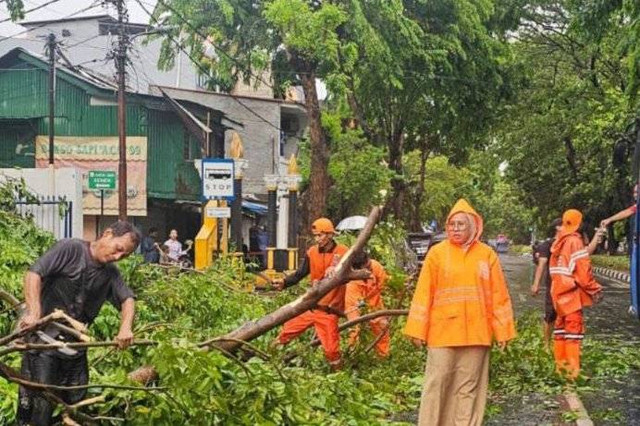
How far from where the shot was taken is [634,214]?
11.6 m

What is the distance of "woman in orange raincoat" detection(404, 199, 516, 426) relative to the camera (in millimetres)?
6418

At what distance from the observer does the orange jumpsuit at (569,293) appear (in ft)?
30.0

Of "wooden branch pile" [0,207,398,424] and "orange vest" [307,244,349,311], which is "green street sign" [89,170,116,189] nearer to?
"orange vest" [307,244,349,311]

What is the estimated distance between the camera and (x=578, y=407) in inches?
311

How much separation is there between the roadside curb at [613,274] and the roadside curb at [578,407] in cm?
2244

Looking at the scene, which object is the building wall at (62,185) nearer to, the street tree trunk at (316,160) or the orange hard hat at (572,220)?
the street tree trunk at (316,160)

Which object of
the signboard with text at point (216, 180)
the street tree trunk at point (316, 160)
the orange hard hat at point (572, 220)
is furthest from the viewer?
the street tree trunk at point (316, 160)

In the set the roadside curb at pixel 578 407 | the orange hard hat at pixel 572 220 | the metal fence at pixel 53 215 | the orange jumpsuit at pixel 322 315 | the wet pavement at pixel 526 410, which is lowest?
the wet pavement at pixel 526 410

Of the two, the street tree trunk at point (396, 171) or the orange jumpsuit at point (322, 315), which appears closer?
the orange jumpsuit at point (322, 315)

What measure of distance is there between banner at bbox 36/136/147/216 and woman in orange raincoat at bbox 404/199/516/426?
22.1 m

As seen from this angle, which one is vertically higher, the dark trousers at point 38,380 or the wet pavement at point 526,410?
the dark trousers at point 38,380

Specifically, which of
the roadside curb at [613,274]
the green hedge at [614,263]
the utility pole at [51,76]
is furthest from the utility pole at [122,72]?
the green hedge at [614,263]

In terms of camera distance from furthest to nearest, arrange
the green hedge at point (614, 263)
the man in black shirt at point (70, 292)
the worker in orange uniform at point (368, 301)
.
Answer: the green hedge at point (614, 263)
the worker in orange uniform at point (368, 301)
the man in black shirt at point (70, 292)

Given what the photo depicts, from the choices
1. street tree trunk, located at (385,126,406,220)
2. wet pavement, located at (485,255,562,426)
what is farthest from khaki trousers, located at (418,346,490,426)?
street tree trunk, located at (385,126,406,220)
